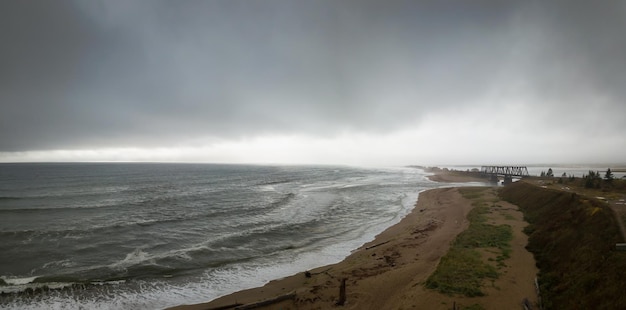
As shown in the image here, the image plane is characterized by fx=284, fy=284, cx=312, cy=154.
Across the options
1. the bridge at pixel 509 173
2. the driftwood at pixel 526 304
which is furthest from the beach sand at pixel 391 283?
the bridge at pixel 509 173

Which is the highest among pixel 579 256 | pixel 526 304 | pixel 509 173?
pixel 509 173

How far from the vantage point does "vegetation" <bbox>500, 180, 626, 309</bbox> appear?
1077cm

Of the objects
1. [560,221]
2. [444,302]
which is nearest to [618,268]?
[444,302]

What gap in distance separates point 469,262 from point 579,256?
5.05m

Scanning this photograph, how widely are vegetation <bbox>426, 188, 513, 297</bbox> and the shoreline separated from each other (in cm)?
93

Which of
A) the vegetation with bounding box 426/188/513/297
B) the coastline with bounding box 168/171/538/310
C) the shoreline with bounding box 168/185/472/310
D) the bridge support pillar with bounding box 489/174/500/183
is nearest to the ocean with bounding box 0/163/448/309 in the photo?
the shoreline with bounding box 168/185/472/310

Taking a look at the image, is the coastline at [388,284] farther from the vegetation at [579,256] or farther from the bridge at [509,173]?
the bridge at [509,173]

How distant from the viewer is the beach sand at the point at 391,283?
526 inches

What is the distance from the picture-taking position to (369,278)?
679 inches

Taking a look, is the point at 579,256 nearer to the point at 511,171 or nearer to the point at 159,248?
the point at 159,248

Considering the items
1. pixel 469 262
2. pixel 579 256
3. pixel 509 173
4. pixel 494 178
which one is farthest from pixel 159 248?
pixel 494 178

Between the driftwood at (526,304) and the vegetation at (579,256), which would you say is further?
the driftwood at (526,304)

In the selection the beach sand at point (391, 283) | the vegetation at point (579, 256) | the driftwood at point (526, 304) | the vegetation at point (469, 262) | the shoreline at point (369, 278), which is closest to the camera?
the vegetation at point (579, 256)

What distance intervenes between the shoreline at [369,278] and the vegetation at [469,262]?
926 millimetres
